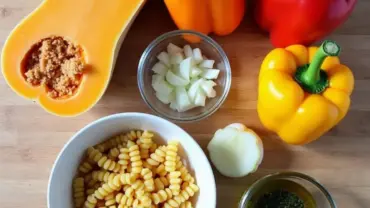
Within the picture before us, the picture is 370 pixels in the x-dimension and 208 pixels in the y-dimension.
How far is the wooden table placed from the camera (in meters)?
1.18

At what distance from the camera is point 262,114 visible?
1147 mm

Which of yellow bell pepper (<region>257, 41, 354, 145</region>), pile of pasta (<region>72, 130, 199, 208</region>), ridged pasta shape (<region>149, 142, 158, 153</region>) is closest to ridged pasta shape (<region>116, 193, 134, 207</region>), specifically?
pile of pasta (<region>72, 130, 199, 208</region>)

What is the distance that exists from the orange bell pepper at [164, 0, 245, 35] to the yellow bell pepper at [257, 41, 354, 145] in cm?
10

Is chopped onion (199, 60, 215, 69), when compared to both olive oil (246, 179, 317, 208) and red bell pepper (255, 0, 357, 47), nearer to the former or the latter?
red bell pepper (255, 0, 357, 47)

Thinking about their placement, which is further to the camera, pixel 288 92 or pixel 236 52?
pixel 236 52

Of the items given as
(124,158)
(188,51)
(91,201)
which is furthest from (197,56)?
(91,201)

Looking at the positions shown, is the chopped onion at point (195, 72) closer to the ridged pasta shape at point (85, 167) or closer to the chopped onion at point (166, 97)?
the chopped onion at point (166, 97)

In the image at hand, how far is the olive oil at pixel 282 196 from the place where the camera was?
44.4 inches

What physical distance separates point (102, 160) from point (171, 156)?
132 millimetres

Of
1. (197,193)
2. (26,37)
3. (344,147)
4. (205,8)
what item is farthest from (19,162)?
(344,147)

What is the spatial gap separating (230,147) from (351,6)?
1.15 ft

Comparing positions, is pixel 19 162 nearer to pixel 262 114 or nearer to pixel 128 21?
pixel 128 21

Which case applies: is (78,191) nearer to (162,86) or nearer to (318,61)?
(162,86)

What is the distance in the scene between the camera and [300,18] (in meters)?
1.09
